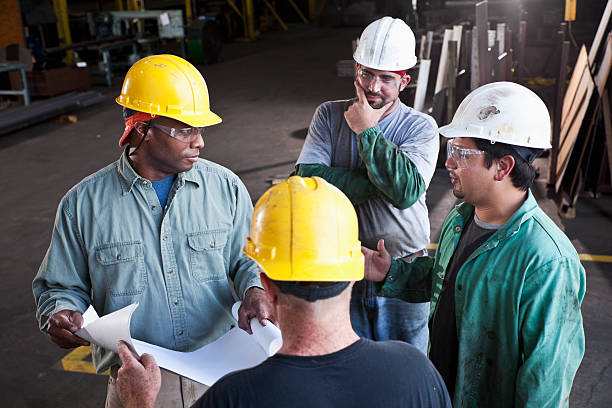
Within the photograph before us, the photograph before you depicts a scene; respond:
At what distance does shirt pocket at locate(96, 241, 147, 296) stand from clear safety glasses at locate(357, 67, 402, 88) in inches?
54.8

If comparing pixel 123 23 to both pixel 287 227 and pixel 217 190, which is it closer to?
pixel 217 190

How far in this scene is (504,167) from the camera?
214cm

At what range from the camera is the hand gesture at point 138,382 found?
5.58 ft

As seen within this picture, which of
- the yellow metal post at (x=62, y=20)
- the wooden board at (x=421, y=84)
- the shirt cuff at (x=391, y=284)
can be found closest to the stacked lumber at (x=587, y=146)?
the wooden board at (x=421, y=84)

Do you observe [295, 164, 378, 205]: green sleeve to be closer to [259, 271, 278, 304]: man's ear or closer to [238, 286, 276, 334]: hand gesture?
[238, 286, 276, 334]: hand gesture

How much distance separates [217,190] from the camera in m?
2.54

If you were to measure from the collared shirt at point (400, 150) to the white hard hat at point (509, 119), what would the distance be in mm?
696

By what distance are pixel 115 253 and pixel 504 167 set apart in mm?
1530

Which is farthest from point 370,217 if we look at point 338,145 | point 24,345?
point 24,345

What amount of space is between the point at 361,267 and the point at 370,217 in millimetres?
1353

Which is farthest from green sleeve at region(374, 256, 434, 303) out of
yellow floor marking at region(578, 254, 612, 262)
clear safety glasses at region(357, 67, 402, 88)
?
yellow floor marking at region(578, 254, 612, 262)

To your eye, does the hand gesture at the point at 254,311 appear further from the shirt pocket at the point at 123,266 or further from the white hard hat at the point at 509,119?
the white hard hat at the point at 509,119

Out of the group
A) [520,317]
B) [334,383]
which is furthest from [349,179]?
[334,383]

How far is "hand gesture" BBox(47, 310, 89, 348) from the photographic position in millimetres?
2195
